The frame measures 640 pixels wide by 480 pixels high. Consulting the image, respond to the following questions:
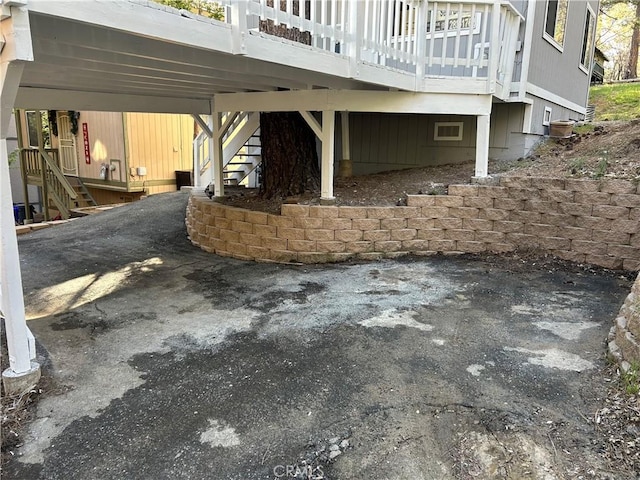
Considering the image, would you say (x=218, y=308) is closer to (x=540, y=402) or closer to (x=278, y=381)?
(x=278, y=381)

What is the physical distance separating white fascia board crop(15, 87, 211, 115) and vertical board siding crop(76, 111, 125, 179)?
17.8 feet

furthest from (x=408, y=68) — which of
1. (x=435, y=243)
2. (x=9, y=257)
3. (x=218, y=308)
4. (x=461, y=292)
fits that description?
(x=9, y=257)

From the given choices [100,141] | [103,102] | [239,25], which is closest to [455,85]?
[239,25]

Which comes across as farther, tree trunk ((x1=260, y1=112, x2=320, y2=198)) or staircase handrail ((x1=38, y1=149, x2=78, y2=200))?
A: staircase handrail ((x1=38, y1=149, x2=78, y2=200))

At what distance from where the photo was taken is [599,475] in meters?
1.98

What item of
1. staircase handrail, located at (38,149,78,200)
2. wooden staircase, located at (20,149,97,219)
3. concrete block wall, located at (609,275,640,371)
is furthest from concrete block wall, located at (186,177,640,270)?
wooden staircase, located at (20,149,97,219)

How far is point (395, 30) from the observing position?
5758 millimetres

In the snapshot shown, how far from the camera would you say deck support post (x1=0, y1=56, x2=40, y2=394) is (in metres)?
2.45

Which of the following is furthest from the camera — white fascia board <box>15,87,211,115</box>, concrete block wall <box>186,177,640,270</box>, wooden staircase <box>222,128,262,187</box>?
wooden staircase <box>222,128,262,187</box>

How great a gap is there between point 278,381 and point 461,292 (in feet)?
7.24

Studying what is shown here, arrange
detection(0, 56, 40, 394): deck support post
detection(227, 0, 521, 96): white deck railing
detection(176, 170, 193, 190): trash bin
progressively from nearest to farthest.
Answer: detection(0, 56, 40, 394): deck support post
detection(227, 0, 521, 96): white deck railing
detection(176, 170, 193, 190): trash bin

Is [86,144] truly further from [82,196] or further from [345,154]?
[345,154]

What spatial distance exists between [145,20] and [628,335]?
141 inches

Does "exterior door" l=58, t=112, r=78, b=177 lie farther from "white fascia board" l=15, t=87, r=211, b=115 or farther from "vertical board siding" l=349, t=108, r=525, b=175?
"vertical board siding" l=349, t=108, r=525, b=175
